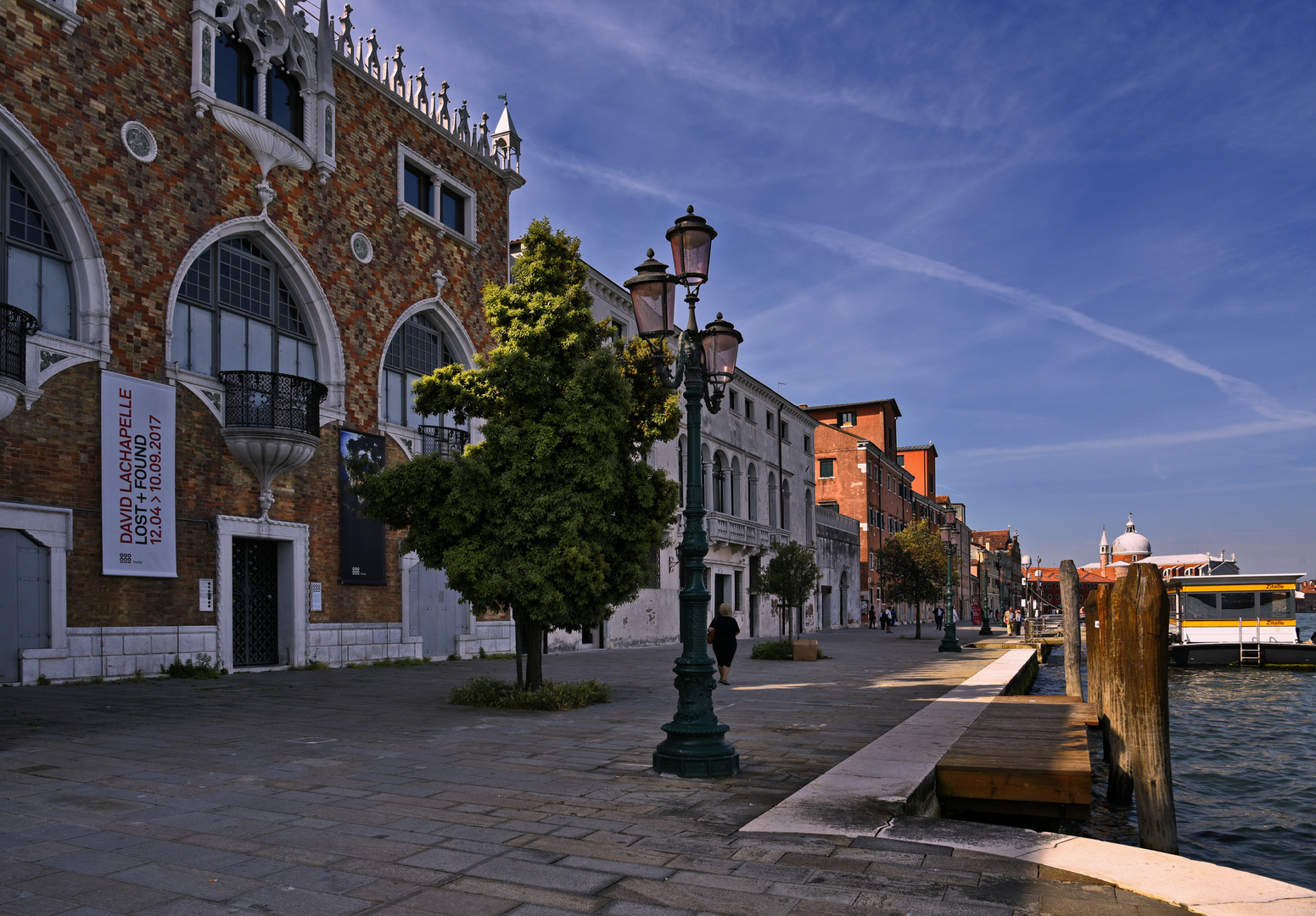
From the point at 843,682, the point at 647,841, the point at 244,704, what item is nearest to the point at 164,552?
the point at 244,704

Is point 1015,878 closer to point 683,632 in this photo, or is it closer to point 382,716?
point 683,632

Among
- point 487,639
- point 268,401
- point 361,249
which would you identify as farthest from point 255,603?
point 361,249

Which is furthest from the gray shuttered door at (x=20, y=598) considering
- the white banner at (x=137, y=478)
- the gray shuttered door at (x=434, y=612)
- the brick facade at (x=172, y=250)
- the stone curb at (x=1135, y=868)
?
the stone curb at (x=1135, y=868)

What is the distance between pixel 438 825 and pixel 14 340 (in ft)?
40.8

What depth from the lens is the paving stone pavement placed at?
4223mm

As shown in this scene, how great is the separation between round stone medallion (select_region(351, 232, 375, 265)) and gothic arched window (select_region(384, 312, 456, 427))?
1.91m

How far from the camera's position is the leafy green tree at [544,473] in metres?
11.5

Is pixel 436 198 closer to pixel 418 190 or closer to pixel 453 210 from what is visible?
pixel 418 190

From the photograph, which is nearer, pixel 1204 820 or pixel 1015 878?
pixel 1015 878

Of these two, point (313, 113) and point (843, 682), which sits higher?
point (313, 113)

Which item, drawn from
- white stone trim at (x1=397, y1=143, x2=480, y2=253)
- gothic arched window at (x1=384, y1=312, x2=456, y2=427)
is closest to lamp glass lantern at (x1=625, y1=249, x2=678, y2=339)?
gothic arched window at (x1=384, y1=312, x2=456, y2=427)

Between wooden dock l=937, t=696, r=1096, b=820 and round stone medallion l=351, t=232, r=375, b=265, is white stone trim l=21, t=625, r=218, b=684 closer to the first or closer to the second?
round stone medallion l=351, t=232, r=375, b=265

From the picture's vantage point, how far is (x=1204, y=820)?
9562mm

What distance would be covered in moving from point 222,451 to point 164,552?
7.72 feet
